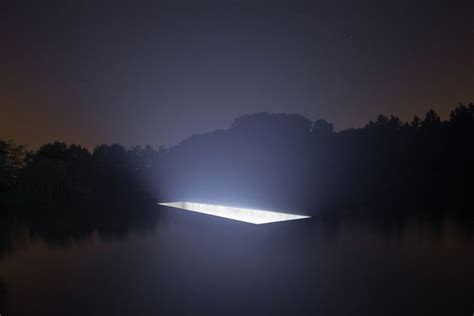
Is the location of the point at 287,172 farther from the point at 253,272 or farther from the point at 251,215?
the point at 253,272

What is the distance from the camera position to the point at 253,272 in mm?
5289

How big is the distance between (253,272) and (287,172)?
20021 mm

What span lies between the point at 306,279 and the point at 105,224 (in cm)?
865

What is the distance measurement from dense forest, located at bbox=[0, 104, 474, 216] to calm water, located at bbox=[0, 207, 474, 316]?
455 centimetres

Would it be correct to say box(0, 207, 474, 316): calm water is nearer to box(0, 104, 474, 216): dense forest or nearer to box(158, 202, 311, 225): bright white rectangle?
box(158, 202, 311, 225): bright white rectangle

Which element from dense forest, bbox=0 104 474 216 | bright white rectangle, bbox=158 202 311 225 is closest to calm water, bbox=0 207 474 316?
bright white rectangle, bbox=158 202 311 225

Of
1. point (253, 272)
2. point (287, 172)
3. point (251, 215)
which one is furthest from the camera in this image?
point (287, 172)

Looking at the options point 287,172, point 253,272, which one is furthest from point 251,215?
point 287,172

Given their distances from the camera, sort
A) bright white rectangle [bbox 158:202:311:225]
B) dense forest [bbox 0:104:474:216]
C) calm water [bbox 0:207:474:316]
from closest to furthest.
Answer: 1. calm water [bbox 0:207:474:316]
2. bright white rectangle [bbox 158:202:311:225]
3. dense forest [bbox 0:104:474:216]

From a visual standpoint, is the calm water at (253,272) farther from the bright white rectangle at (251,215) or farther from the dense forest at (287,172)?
the dense forest at (287,172)

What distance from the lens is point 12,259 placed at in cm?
711

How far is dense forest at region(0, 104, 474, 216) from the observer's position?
16.2 m

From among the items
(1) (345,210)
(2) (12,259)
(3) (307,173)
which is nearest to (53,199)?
(2) (12,259)

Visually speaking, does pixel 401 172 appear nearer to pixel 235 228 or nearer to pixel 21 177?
pixel 235 228
